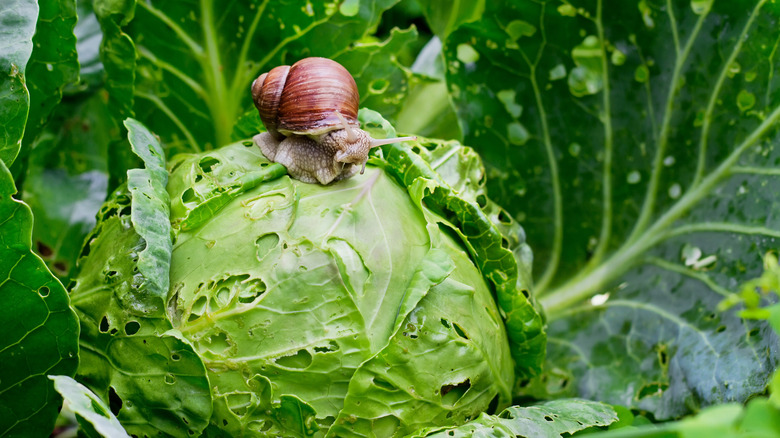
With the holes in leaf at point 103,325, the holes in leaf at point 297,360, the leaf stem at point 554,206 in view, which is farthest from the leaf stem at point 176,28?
the holes in leaf at point 297,360

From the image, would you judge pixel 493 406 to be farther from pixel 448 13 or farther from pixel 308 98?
pixel 448 13

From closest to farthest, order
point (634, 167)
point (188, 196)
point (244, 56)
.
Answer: point (188, 196), point (244, 56), point (634, 167)

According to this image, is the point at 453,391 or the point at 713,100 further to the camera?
the point at 713,100

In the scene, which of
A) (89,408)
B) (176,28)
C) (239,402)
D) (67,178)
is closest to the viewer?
(89,408)

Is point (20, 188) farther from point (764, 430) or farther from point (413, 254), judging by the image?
point (764, 430)

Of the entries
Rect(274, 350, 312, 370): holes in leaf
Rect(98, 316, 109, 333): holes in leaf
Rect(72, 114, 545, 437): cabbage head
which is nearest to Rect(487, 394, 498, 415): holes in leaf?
Rect(72, 114, 545, 437): cabbage head

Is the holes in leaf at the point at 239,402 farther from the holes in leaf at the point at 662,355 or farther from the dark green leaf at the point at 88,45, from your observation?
the dark green leaf at the point at 88,45

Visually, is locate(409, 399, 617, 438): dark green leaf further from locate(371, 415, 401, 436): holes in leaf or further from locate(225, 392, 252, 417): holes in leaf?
locate(225, 392, 252, 417): holes in leaf

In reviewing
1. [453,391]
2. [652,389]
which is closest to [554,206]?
[652,389]

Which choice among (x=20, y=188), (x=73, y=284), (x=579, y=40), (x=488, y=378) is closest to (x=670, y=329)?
(x=488, y=378)
